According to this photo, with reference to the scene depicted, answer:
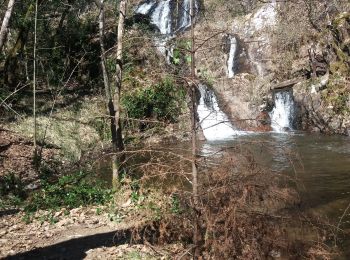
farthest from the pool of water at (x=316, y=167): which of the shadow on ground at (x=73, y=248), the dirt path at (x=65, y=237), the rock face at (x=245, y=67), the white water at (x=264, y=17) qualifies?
the white water at (x=264, y=17)

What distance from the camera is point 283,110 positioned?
946 inches

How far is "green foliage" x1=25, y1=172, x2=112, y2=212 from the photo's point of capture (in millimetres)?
9406

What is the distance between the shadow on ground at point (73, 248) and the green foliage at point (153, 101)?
12566mm

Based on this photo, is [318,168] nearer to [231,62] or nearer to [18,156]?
[18,156]

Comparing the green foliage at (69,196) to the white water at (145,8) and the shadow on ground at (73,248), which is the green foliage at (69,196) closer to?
the shadow on ground at (73,248)

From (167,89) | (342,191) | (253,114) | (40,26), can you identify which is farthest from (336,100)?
(40,26)

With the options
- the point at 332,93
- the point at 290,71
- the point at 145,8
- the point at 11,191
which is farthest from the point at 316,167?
the point at 145,8

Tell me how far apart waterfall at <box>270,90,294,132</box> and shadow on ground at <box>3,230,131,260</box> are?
1713 cm

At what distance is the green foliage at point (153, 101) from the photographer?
19.9 m

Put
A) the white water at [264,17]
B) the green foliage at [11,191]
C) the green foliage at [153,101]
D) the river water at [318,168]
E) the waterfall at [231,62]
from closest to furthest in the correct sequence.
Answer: the river water at [318,168]
the green foliage at [11,191]
the green foliage at [153,101]
the waterfall at [231,62]
the white water at [264,17]

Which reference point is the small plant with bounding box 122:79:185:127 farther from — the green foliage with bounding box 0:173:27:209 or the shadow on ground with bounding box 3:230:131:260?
the shadow on ground with bounding box 3:230:131:260

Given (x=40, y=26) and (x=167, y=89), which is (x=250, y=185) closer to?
(x=167, y=89)

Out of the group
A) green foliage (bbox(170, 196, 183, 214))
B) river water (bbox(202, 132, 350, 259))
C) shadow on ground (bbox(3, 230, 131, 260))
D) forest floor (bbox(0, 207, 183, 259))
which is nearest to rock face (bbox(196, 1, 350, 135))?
river water (bbox(202, 132, 350, 259))

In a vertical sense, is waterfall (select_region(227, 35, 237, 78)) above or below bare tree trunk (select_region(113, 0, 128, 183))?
above
